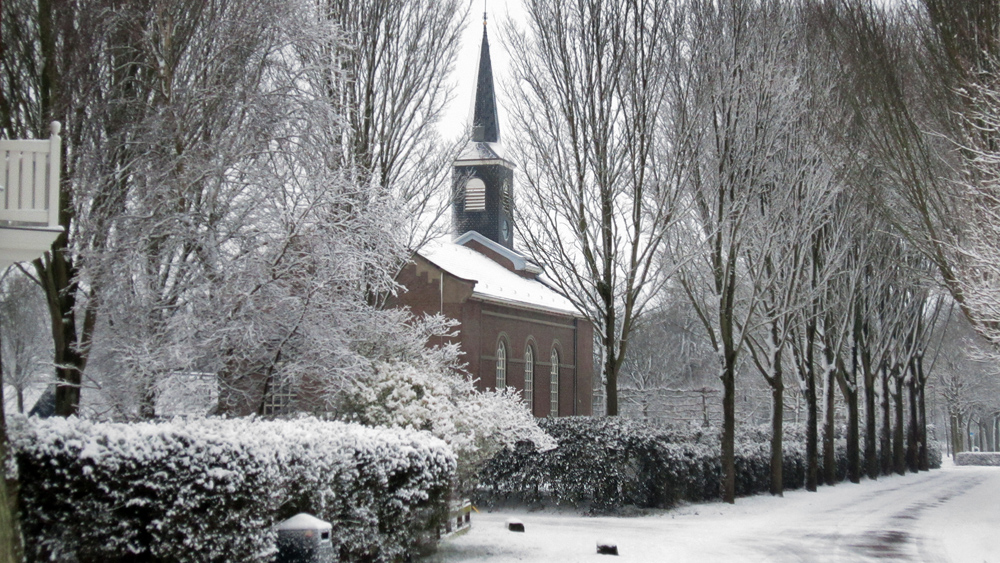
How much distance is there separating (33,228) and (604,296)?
42.4 ft

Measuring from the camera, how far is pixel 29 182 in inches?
361

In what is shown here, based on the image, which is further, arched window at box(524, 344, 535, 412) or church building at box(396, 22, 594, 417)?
arched window at box(524, 344, 535, 412)

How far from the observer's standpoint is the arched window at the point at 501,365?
35.4 m

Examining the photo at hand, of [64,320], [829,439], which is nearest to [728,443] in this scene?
[829,439]

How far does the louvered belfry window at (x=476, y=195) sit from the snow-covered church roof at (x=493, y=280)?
369 centimetres

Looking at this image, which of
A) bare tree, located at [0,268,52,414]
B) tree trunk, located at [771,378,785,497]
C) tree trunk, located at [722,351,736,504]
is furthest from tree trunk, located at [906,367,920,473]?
bare tree, located at [0,268,52,414]

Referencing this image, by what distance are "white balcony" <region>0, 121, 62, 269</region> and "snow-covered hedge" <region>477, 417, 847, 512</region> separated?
489 inches

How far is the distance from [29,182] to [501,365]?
89.4ft

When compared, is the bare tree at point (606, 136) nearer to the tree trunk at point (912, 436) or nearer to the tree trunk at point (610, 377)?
the tree trunk at point (610, 377)

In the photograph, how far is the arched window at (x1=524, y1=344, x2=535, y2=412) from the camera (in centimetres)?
3778

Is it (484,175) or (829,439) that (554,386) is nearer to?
(484,175)

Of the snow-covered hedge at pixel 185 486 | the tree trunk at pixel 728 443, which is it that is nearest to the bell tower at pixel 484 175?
the tree trunk at pixel 728 443

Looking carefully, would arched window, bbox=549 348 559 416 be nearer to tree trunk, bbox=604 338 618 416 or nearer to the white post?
tree trunk, bbox=604 338 618 416

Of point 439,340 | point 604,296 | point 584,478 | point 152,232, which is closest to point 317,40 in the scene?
point 152,232
